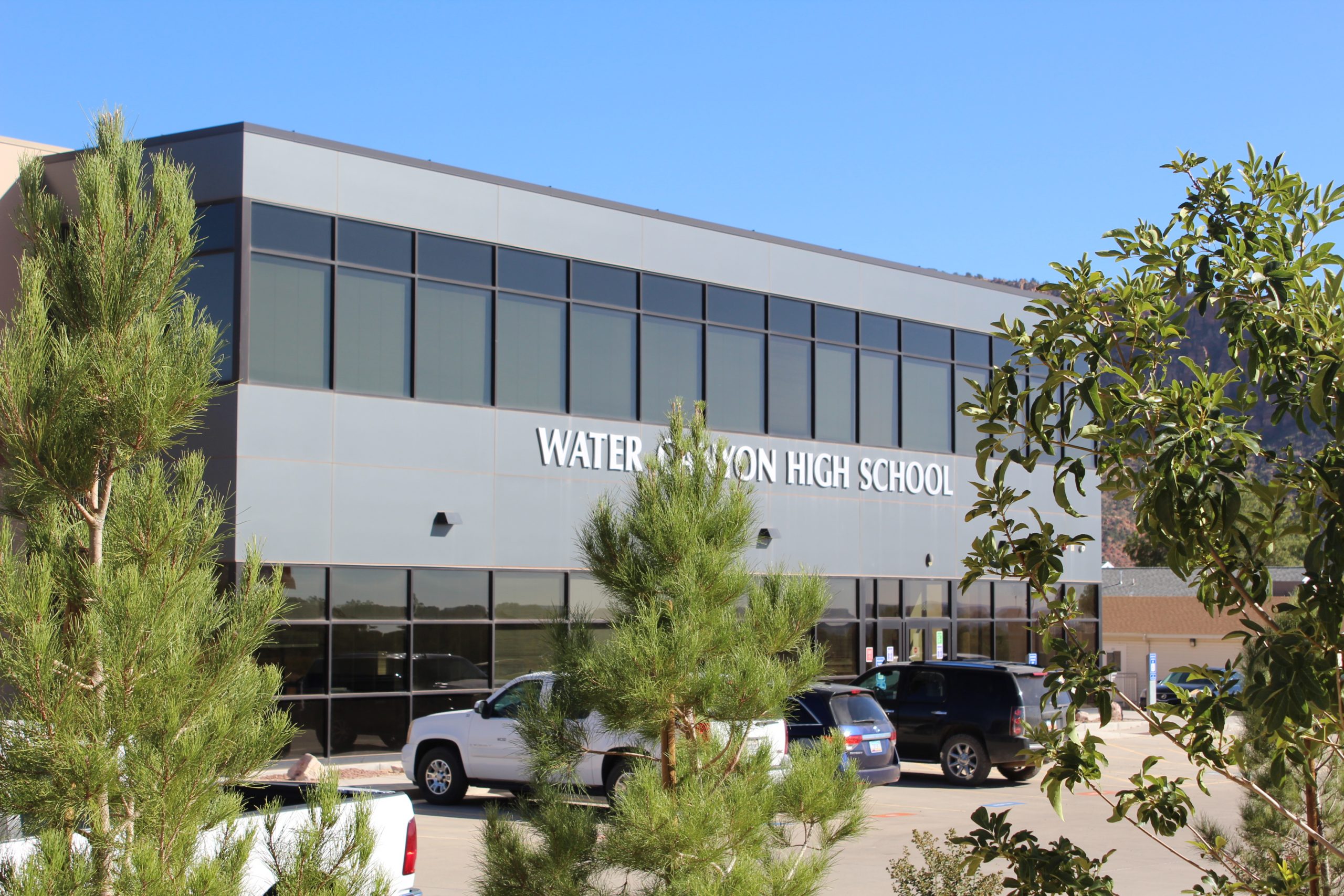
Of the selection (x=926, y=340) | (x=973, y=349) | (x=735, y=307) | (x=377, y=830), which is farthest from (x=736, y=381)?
(x=377, y=830)

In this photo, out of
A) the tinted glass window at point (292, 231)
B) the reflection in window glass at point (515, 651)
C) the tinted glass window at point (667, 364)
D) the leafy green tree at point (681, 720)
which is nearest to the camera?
the leafy green tree at point (681, 720)

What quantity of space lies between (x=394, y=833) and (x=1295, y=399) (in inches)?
254

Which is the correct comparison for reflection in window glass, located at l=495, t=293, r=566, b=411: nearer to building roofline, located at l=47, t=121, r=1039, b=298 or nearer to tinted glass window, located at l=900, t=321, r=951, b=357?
building roofline, located at l=47, t=121, r=1039, b=298

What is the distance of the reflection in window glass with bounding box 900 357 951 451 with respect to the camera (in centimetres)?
2978

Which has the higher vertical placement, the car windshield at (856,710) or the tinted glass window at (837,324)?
the tinted glass window at (837,324)

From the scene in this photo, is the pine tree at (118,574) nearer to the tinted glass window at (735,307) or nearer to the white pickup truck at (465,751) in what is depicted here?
the white pickup truck at (465,751)

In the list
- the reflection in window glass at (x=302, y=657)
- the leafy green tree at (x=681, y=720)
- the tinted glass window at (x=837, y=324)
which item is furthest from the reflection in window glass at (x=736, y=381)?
the leafy green tree at (x=681, y=720)

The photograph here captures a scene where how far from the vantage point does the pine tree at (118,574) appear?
470 cm

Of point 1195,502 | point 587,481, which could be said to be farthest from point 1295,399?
point 587,481

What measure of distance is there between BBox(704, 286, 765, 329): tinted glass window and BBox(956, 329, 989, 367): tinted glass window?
6.23 metres

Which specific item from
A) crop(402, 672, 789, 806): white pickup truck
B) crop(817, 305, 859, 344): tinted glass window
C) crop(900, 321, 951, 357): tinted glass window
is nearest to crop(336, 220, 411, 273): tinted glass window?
crop(402, 672, 789, 806): white pickup truck

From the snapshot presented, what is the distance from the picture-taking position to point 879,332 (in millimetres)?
29344

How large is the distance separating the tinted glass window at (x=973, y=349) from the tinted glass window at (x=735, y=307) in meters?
6.23

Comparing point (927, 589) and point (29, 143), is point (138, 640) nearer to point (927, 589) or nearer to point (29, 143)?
point (29, 143)
